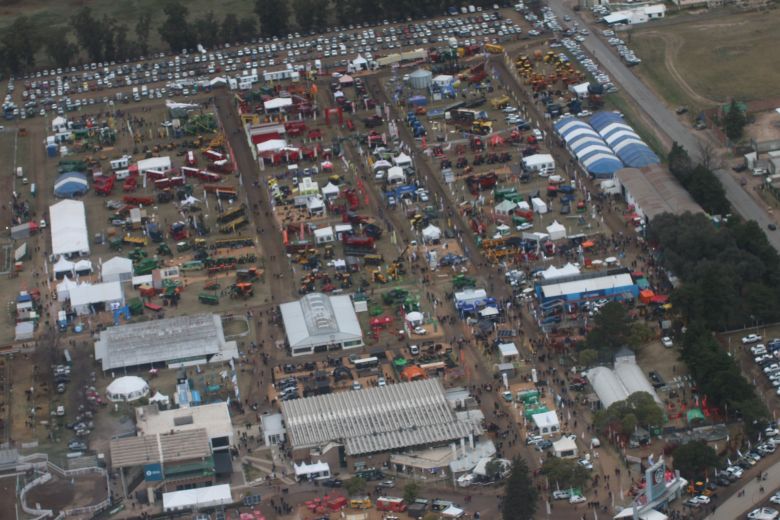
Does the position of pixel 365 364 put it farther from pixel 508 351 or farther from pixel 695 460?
pixel 695 460

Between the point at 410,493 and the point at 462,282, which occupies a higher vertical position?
the point at 462,282

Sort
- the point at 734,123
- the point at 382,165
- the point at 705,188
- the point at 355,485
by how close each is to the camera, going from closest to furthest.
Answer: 1. the point at 355,485
2. the point at 705,188
3. the point at 382,165
4. the point at 734,123

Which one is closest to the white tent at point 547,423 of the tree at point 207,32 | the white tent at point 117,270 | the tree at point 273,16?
the white tent at point 117,270

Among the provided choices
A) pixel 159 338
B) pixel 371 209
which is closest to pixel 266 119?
pixel 371 209

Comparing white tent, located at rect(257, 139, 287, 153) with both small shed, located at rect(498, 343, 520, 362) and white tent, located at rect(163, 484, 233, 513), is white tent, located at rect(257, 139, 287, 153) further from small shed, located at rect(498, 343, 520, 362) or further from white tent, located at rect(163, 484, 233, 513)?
white tent, located at rect(163, 484, 233, 513)

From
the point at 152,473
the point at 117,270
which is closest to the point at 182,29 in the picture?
the point at 117,270

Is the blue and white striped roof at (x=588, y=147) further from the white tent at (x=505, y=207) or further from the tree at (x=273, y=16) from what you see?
the tree at (x=273, y=16)

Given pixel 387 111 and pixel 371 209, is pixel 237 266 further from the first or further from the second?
pixel 387 111
